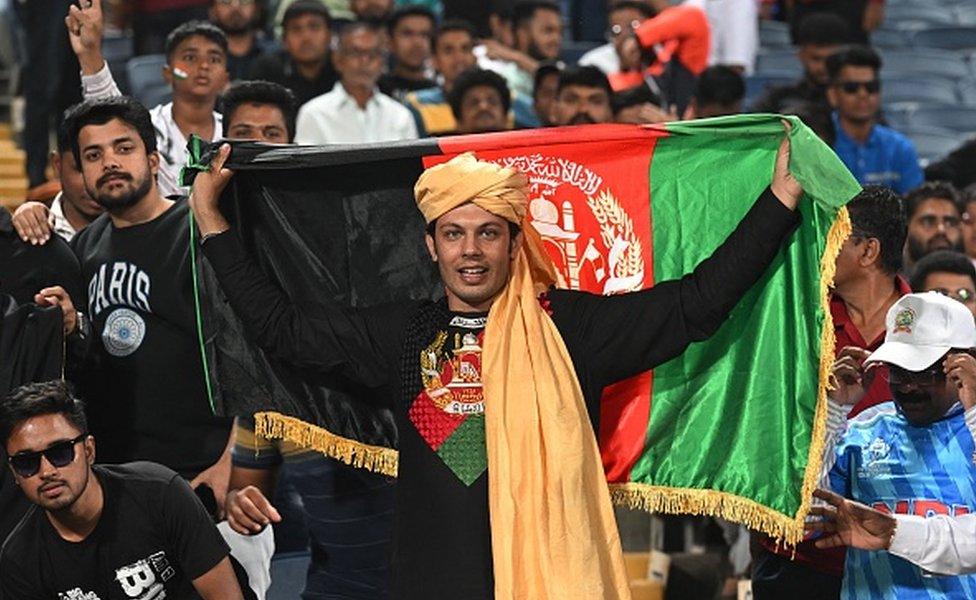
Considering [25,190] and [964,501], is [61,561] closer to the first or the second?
[964,501]

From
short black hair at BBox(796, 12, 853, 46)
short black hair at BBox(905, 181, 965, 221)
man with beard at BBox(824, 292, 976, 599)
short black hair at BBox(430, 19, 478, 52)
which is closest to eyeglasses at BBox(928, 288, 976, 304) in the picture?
short black hair at BBox(905, 181, 965, 221)

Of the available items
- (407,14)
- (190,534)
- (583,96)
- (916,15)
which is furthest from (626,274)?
(916,15)

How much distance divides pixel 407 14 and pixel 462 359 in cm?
688

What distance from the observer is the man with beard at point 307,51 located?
10469mm

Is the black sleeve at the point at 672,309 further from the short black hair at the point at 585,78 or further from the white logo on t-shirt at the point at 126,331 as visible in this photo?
the short black hair at the point at 585,78

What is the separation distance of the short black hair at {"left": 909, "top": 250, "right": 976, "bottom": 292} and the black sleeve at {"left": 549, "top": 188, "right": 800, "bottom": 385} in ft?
7.82

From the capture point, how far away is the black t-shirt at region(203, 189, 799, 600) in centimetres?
498

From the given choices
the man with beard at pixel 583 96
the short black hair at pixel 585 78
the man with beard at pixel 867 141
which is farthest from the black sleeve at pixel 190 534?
the man with beard at pixel 867 141

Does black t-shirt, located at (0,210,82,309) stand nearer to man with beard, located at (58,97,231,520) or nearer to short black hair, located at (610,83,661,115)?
man with beard, located at (58,97,231,520)

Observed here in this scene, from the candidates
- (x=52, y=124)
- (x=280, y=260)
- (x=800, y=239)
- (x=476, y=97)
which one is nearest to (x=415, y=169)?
(x=280, y=260)

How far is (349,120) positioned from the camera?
980cm

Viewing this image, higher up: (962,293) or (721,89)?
(721,89)

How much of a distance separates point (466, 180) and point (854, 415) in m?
1.47

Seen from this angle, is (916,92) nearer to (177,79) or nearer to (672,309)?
(177,79)
